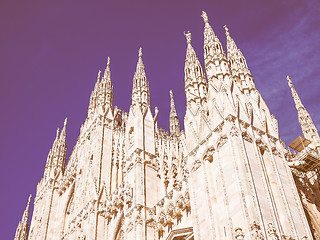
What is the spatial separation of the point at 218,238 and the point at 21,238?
3584cm

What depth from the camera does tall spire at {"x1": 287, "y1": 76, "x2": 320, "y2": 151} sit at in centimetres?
3169

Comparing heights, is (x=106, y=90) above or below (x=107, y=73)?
below

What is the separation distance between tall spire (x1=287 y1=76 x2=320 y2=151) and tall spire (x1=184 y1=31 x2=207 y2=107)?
941cm

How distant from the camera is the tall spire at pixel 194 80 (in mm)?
25938

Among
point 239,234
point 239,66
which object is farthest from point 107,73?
point 239,234

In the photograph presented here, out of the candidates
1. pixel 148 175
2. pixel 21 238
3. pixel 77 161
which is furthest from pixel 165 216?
pixel 21 238

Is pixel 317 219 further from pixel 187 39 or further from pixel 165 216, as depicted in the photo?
pixel 187 39

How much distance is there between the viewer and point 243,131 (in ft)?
65.7

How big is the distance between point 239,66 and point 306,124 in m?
9.49

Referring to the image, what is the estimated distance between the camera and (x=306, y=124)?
33.2 meters

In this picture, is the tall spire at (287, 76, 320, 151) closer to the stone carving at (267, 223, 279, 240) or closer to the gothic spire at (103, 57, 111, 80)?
the stone carving at (267, 223, 279, 240)

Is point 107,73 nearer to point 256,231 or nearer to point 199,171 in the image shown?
point 199,171

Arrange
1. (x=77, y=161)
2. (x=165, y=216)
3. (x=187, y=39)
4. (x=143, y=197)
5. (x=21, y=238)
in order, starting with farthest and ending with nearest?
(x=21, y=238) < (x=77, y=161) < (x=187, y=39) < (x=143, y=197) < (x=165, y=216)

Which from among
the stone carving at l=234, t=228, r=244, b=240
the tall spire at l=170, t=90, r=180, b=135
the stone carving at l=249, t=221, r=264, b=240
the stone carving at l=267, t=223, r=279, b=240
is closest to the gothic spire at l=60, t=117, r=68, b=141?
the tall spire at l=170, t=90, r=180, b=135
